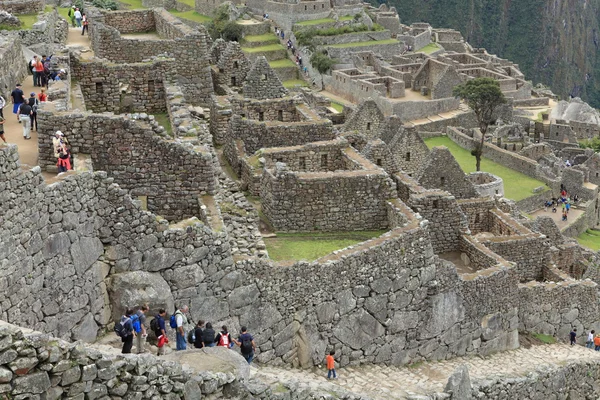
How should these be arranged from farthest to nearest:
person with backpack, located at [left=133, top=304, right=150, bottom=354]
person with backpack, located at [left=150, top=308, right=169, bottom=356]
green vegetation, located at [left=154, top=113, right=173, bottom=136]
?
1. green vegetation, located at [left=154, top=113, right=173, bottom=136]
2. person with backpack, located at [left=150, top=308, right=169, bottom=356]
3. person with backpack, located at [left=133, top=304, right=150, bottom=354]

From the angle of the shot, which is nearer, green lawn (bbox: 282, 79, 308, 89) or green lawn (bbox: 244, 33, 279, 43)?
green lawn (bbox: 282, 79, 308, 89)

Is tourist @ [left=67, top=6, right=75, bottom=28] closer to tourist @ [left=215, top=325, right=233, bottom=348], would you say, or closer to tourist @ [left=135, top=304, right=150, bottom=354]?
tourist @ [left=215, top=325, right=233, bottom=348]

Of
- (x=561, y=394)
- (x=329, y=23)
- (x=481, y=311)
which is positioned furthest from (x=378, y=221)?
(x=329, y=23)

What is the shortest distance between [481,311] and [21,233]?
10.4 meters

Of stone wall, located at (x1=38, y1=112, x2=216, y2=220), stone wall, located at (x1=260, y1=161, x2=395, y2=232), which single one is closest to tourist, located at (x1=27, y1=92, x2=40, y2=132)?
stone wall, located at (x1=38, y1=112, x2=216, y2=220)

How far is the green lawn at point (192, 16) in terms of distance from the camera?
82500 millimetres

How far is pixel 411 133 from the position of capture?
31.6 m

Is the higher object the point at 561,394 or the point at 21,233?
the point at 21,233

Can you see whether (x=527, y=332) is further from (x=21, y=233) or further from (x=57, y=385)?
(x=57, y=385)

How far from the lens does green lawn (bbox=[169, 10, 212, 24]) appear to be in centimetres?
8250

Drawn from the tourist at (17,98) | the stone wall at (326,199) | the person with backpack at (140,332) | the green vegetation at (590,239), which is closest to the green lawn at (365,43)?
the green vegetation at (590,239)

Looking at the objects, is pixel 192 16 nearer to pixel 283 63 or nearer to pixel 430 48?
pixel 283 63

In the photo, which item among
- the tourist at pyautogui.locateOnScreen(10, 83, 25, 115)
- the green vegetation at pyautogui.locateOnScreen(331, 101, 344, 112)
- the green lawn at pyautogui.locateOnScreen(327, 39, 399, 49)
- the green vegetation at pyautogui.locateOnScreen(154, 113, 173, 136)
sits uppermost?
the tourist at pyautogui.locateOnScreen(10, 83, 25, 115)

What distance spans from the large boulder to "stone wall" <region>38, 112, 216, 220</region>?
1995 millimetres
